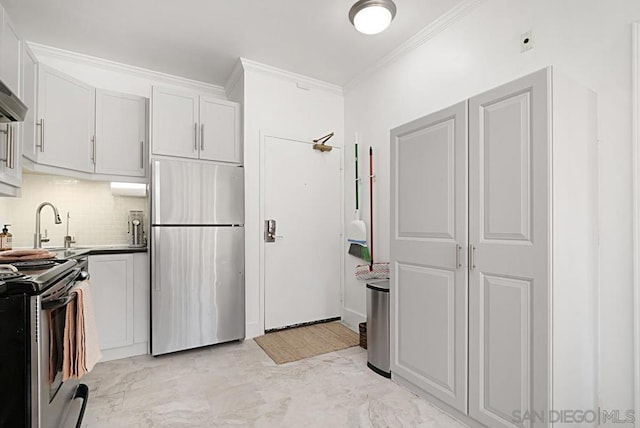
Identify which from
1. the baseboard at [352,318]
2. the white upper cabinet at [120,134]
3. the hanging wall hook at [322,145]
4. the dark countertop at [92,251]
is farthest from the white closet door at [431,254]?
the white upper cabinet at [120,134]

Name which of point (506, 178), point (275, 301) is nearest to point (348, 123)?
point (275, 301)

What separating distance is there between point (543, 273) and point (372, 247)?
193cm

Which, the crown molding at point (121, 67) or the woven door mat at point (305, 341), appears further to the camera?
the crown molding at point (121, 67)

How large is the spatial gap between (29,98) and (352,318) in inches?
133

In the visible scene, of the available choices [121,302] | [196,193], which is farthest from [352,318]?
[121,302]

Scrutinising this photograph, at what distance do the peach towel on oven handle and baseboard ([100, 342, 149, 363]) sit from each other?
4.19 feet

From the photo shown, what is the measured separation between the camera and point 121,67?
3.33 metres

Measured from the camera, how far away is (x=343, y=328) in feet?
11.8

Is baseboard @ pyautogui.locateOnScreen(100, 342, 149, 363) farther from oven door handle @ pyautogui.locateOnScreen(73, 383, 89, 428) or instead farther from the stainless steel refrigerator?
oven door handle @ pyautogui.locateOnScreen(73, 383, 89, 428)

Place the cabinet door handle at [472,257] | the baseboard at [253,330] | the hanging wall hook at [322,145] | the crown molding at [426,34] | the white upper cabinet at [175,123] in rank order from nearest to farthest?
the cabinet door handle at [472,257], the crown molding at [426,34], the white upper cabinet at [175,123], the baseboard at [253,330], the hanging wall hook at [322,145]

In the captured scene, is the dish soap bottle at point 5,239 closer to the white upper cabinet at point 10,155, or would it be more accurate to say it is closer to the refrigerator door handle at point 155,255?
the white upper cabinet at point 10,155

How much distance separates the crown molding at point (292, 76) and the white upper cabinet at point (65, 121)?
4.64ft

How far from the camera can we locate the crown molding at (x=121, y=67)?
3.01 meters

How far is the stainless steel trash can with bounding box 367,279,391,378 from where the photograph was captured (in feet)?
8.05
